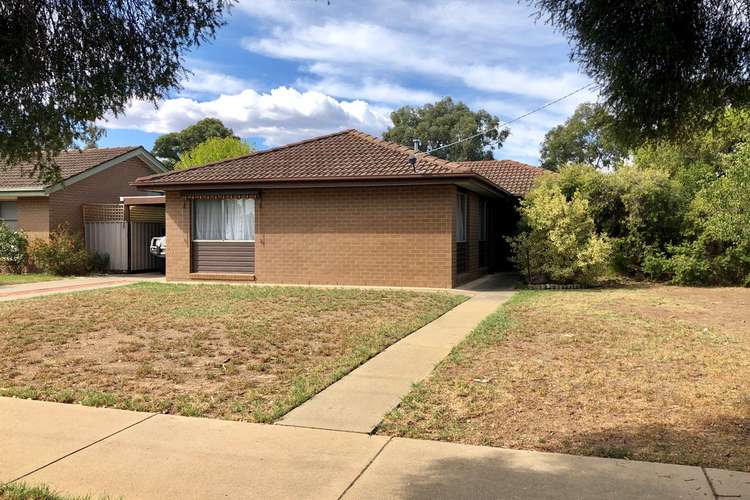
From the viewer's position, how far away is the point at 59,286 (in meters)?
17.2

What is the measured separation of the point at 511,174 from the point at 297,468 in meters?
22.7

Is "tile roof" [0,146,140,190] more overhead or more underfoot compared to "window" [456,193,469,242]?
more overhead

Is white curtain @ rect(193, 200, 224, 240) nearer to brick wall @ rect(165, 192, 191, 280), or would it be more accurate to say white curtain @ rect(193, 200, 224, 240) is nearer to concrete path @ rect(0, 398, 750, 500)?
brick wall @ rect(165, 192, 191, 280)

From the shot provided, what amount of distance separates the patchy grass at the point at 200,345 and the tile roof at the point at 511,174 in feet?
35.6

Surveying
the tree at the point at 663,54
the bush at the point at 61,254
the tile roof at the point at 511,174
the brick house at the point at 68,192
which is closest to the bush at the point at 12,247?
the bush at the point at 61,254

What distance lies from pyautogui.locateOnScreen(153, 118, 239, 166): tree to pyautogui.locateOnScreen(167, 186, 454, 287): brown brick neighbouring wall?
45.1 meters

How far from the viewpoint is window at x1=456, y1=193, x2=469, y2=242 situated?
1705cm

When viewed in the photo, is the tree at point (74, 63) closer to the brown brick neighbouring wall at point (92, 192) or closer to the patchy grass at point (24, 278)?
the patchy grass at point (24, 278)

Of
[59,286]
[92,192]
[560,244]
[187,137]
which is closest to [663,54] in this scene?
[560,244]

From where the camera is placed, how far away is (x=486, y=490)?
390 cm

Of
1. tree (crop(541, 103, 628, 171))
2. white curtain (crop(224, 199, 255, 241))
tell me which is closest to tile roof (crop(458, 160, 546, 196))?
white curtain (crop(224, 199, 255, 241))

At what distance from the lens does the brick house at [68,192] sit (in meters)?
21.2

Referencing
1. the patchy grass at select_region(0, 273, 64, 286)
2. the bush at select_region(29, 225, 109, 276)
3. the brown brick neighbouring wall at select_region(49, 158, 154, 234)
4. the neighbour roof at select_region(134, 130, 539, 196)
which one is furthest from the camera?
the brown brick neighbouring wall at select_region(49, 158, 154, 234)

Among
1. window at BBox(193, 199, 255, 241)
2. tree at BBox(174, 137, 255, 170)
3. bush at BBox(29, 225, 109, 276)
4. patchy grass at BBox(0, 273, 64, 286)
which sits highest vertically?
tree at BBox(174, 137, 255, 170)
